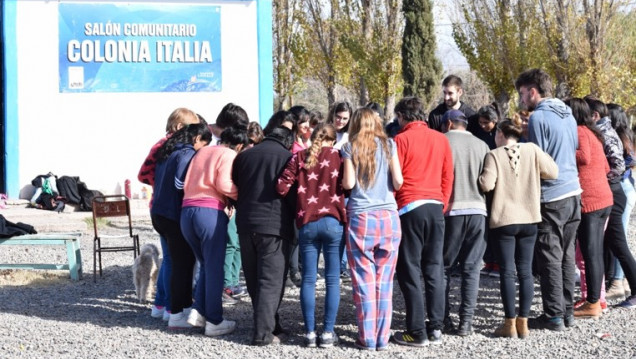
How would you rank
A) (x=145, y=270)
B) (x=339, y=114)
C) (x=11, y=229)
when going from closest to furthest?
(x=145, y=270) < (x=339, y=114) < (x=11, y=229)

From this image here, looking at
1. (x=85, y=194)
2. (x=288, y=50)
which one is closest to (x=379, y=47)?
(x=288, y=50)

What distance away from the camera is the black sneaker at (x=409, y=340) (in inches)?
254

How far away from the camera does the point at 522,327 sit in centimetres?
670

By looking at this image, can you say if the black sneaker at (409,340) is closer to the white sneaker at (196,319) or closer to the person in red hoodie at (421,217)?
the person in red hoodie at (421,217)

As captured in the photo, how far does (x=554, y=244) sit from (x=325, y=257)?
1746 mm

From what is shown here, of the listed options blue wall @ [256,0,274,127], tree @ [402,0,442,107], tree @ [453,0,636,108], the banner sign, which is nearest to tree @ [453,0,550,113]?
tree @ [453,0,636,108]

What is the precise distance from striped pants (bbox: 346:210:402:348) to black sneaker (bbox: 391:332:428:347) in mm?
134

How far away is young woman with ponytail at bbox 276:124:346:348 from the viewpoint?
6289 millimetres

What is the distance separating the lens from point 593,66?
887 inches

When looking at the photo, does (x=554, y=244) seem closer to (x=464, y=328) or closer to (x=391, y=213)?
(x=464, y=328)

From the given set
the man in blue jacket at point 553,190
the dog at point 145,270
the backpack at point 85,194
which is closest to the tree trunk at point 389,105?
the backpack at point 85,194

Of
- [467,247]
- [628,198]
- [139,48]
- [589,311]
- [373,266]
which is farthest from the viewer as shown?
[139,48]

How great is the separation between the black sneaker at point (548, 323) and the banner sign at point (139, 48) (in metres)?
10.1

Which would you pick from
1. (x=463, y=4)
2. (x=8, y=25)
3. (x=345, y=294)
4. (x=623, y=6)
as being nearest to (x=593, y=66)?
(x=623, y=6)
